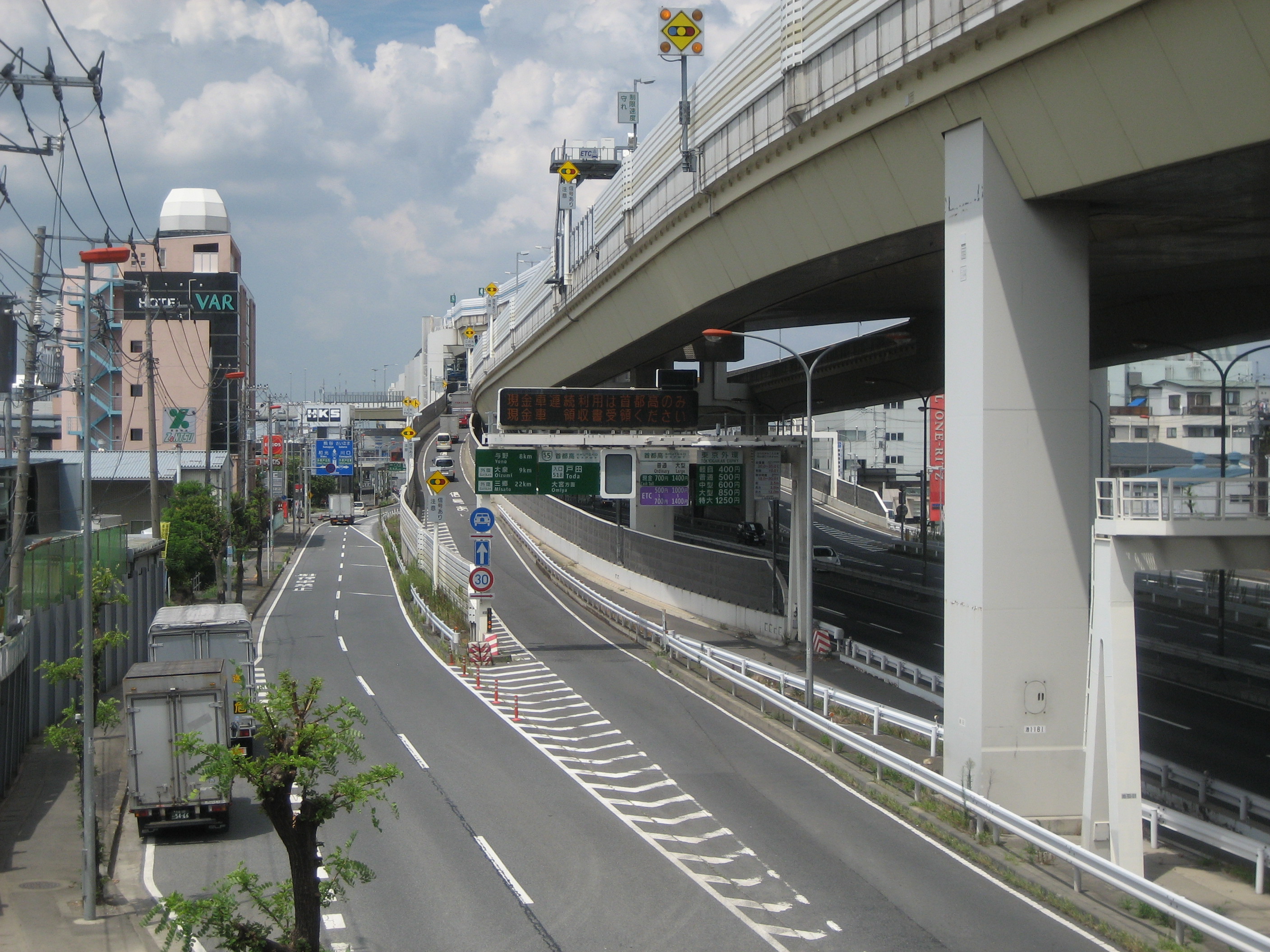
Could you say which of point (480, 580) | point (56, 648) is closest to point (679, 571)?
point (480, 580)

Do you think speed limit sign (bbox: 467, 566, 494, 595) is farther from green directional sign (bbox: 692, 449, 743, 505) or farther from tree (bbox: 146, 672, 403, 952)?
tree (bbox: 146, 672, 403, 952)

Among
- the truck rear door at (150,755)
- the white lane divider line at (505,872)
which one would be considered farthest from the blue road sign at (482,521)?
the white lane divider line at (505,872)

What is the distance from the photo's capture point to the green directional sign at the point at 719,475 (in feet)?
112

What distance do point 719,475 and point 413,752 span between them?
15.1m

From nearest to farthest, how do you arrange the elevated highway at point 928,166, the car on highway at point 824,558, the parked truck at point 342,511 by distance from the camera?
1. the elevated highway at point 928,166
2. the car on highway at point 824,558
3. the parked truck at point 342,511

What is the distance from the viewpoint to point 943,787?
1661 centimetres

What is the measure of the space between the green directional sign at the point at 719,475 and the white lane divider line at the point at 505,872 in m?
19.0

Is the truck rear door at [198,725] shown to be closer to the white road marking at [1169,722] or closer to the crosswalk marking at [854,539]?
the white road marking at [1169,722]

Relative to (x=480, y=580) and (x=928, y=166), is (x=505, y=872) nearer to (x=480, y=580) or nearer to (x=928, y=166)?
(x=928, y=166)

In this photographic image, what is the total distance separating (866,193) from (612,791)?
36.5 ft

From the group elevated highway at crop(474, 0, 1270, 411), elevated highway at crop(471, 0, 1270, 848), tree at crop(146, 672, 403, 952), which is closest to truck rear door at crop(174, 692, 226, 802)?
tree at crop(146, 672, 403, 952)

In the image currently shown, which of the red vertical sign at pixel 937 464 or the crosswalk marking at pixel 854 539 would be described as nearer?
the crosswalk marking at pixel 854 539

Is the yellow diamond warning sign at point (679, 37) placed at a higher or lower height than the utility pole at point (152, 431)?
higher

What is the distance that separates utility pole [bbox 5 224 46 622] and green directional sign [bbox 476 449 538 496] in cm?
1347
